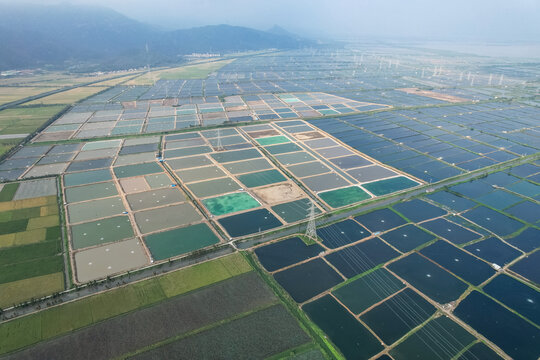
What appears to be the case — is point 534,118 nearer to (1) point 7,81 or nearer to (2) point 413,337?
(2) point 413,337

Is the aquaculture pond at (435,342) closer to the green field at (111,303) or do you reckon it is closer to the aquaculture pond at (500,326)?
the aquaculture pond at (500,326)

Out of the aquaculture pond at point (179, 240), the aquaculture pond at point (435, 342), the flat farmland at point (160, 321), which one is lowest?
the flat farmland at point (160, 321)

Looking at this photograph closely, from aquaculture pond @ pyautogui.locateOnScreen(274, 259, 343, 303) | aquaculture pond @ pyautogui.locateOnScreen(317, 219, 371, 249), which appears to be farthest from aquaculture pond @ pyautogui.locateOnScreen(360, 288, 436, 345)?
aquaculture pond @ pyautogui.locateOnScreen(317, 219, 371, 249)

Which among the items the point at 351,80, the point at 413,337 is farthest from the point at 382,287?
the point at 351,80

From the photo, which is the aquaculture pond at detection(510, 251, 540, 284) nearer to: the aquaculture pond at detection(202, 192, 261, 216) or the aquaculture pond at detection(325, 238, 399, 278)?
the aquaculture pond at detection(325, 238, 399, 278)

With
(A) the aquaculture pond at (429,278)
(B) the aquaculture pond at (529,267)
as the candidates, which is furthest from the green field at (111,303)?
(B) the aquaculture pond at (529,267)

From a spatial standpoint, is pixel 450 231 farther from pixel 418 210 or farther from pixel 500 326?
pixel 500 326

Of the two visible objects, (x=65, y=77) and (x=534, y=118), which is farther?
(x=65, y=77)
